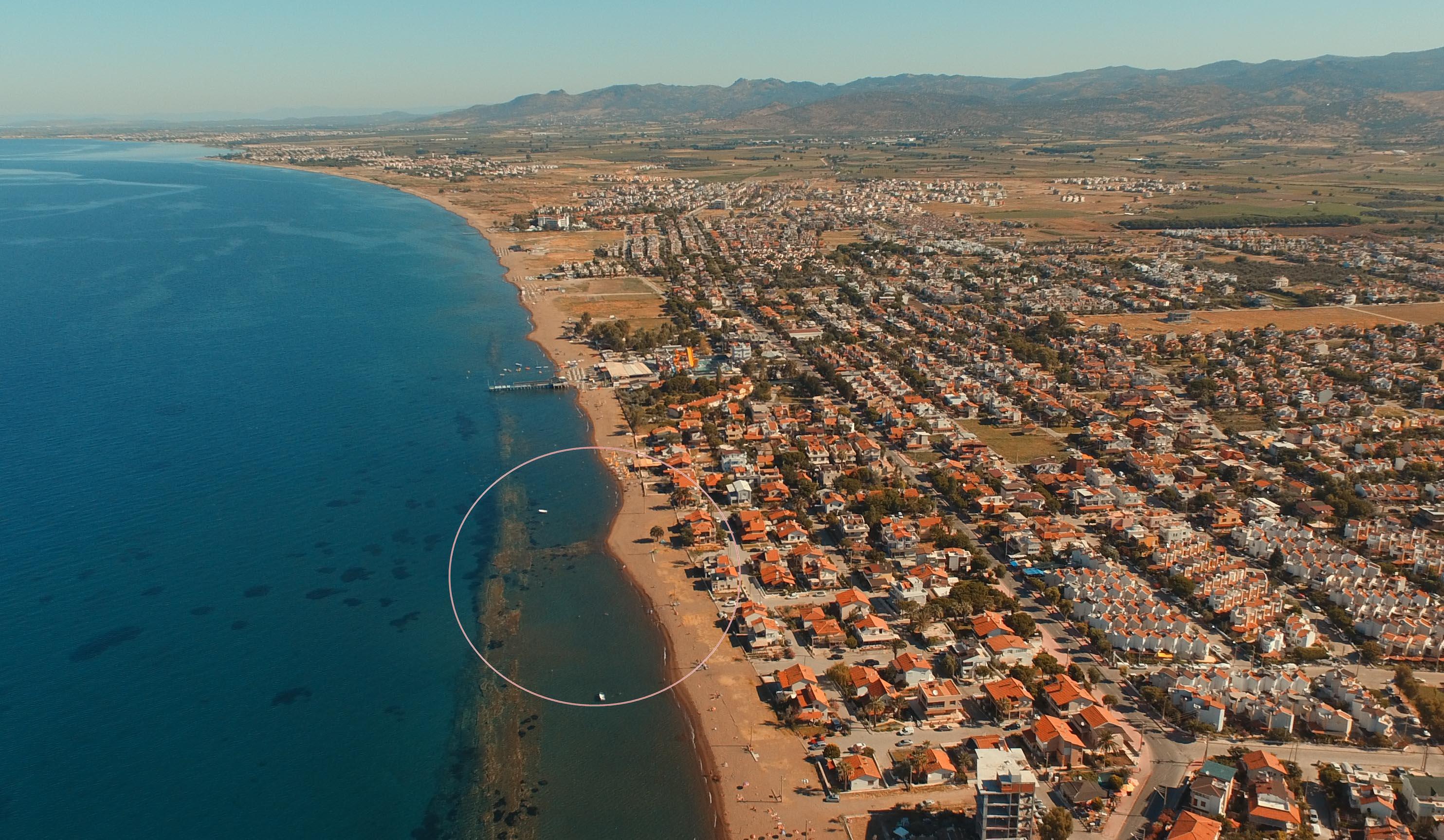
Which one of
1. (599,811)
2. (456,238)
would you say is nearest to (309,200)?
(456,238)

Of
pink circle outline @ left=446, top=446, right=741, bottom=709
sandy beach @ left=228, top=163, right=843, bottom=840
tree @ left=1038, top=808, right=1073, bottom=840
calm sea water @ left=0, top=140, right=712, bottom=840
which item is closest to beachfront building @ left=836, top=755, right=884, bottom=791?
sandy beach @ left=228, top=163, right=843, bottom=840

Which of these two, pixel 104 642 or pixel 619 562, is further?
pixel 619 562

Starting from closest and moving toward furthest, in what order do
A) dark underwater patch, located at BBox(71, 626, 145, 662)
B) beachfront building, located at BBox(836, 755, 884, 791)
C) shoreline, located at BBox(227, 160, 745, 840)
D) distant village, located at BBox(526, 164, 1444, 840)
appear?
beachfront building, located at BBox(836, 755, 884, 791) → distant village, located at BBox(526, 164, 1444, 840) → shoreline, located at BBox(227, 160, 745, 840) → dark underwater patch, located at BBox(71, 626, 145, 662)

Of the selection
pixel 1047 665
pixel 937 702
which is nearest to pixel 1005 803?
pixel 937 702

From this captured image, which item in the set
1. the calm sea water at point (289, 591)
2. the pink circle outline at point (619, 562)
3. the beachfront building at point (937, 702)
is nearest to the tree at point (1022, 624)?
the beachfront building at point (937, 702)

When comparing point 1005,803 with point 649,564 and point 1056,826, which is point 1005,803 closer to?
point 1056,826

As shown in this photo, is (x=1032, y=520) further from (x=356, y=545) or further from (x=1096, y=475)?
(x=356, y=545)

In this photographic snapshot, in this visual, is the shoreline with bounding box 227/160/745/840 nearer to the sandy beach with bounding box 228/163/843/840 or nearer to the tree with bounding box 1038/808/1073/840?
the sandy beach with bounding box 228/163/843/840
